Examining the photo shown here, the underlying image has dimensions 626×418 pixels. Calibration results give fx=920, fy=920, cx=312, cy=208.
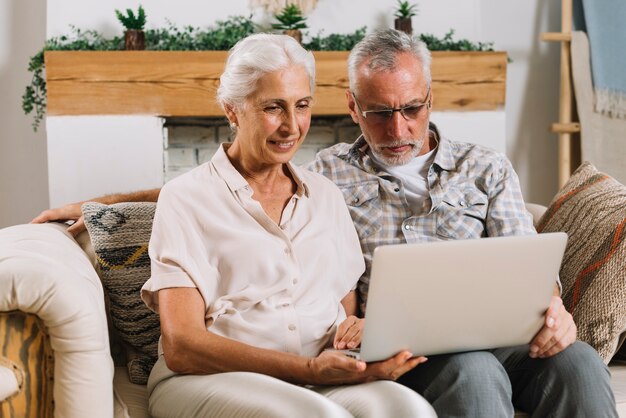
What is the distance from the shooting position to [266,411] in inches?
60.4

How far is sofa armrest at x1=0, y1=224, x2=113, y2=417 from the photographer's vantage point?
5.27 ft

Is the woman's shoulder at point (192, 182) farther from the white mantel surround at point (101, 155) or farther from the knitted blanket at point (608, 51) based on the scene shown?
the knitted blanket at point (608, 51)

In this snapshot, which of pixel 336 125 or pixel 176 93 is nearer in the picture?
pixel 176 93

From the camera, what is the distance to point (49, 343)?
1661mm

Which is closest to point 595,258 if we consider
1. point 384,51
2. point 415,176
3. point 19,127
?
point 415,176

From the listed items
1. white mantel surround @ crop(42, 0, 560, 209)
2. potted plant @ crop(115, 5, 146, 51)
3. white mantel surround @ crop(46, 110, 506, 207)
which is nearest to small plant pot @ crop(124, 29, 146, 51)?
potted plant @ crop(115, 5, 146, 51)

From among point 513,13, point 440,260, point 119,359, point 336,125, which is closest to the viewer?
point 440,260

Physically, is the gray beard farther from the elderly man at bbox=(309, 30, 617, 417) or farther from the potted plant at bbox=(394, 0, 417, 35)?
the potted plant at bbox=(394, 0, 417, 35)

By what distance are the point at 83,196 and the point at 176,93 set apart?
0.60m

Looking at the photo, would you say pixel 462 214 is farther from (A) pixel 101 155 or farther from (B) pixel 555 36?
(B) pixel 555 36

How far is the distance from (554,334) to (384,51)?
2.60ft

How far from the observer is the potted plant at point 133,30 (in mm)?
3850

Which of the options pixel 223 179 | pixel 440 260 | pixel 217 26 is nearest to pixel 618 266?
pixel 440 260

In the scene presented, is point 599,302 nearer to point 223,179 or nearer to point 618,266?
point 618,266
